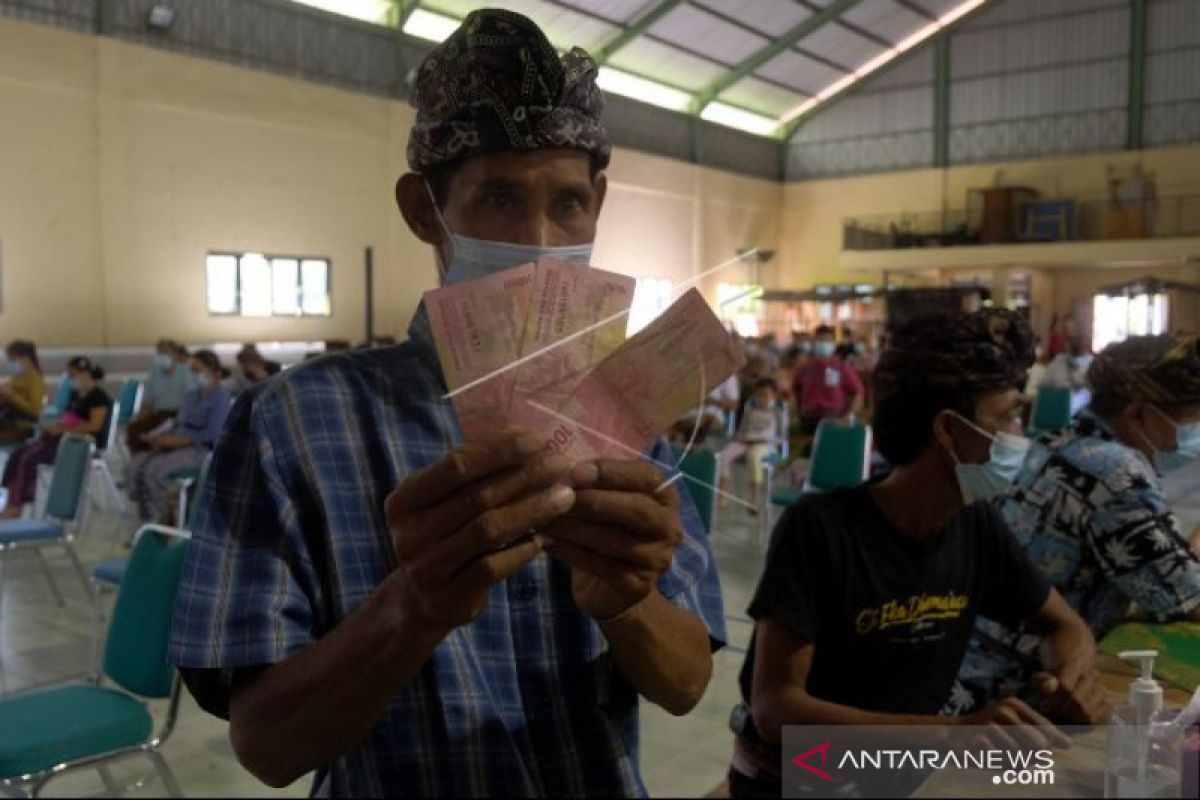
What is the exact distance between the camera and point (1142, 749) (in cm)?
53

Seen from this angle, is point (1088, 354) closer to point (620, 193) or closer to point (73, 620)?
point (620, 193)

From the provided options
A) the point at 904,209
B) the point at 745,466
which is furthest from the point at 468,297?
the point at 745,466

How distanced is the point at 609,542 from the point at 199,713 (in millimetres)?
3193

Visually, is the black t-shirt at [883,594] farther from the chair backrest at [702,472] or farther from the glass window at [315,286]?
the glass window at [315,286]

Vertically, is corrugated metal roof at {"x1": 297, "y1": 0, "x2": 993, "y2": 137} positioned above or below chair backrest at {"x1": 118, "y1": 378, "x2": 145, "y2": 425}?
above

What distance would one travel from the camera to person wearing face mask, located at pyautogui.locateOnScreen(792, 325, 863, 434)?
5352 mm

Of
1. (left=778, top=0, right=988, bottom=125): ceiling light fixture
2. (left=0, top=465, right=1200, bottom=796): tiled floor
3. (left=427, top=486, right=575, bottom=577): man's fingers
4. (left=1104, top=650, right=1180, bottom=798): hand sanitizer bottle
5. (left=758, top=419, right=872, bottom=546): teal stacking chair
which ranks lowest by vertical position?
(left=0, top=465, right=1200, bottom=796): tiled floor

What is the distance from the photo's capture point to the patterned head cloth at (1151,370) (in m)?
0.93

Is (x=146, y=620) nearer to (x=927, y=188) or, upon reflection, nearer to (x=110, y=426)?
(x=927, y=188)

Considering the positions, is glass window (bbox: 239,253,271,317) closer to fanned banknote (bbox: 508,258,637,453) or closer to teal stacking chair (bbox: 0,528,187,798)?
fanned banknote (bbox: 508,258,637,453)

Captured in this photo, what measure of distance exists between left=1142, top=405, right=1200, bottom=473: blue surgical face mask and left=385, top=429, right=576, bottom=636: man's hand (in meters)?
Result: 0.82

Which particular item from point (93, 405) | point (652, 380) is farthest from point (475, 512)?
point (93, 405)

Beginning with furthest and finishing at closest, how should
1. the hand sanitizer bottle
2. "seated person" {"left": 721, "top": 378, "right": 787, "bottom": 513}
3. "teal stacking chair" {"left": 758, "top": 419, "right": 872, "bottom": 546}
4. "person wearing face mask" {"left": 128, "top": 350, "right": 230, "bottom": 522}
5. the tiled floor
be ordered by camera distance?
"person wearing face mask" {"left": 128, "top": 350, "right": 230, "bottom": 522} < "seated person" {"left": 721, "top": 378, "right": 787, "bottom": 513} < "teal stacking chair" {"left": 758, "top": 419, "right": 872, "bottom": 546} < the tiled floor < the hand sanitizer bottle

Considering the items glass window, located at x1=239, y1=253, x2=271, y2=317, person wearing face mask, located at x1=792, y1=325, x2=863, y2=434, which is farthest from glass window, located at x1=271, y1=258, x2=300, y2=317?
person wearing face mask, located at x1=792, y1=325, x2=863, y2=434
